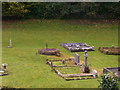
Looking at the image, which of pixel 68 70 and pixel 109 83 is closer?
pixel 109 83

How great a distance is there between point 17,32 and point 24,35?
1.94 m

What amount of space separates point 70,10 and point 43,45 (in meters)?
16.4

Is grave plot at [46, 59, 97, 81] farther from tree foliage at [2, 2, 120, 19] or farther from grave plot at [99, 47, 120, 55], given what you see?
tree foliage at [2, 2, 120, 19]

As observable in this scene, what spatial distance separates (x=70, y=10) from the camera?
47.5 m

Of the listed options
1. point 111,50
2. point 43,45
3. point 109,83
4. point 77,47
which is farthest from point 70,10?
point 109,83

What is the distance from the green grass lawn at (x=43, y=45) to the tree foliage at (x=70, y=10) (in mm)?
2394

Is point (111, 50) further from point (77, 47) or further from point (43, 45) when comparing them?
point (43, 45)

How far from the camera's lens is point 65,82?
19.5 meters

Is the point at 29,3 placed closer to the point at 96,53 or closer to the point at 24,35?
the point at 24,35

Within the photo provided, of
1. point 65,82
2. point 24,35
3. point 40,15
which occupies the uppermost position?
point 40,15

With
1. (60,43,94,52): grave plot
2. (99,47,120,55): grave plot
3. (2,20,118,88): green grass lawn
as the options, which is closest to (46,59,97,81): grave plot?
(2,20,118,88): green grass lawn

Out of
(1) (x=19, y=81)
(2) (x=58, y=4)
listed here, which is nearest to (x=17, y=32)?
(2) (x=58, y=4)

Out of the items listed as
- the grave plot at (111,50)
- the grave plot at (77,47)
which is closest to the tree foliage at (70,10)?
the grave plot at (77,47)

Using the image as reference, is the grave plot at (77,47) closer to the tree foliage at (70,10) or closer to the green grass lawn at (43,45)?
the green grass lawn at (43,45)
